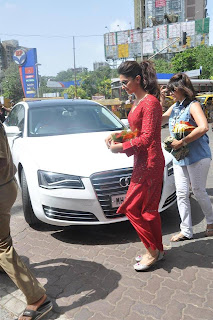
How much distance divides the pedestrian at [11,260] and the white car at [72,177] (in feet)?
3.34

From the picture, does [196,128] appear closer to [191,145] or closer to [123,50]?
[191,145]

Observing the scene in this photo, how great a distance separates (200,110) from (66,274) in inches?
80.7

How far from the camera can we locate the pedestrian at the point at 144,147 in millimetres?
2459

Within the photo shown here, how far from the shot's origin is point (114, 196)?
324cm

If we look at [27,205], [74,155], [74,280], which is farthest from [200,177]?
[27,205]

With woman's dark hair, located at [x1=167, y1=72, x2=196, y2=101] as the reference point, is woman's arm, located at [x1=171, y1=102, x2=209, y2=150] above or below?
below

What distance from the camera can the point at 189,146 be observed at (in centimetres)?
314

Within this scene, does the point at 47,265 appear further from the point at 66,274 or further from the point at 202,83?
the point at 202,83

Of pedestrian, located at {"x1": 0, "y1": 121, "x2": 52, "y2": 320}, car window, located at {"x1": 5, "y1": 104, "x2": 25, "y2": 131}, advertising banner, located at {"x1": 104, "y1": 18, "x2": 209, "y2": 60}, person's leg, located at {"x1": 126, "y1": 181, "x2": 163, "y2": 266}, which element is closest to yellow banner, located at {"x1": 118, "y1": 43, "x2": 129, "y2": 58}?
advertising banner, located at {"x1": 104, "y1": 18, "x2": 209, "y2": 60}

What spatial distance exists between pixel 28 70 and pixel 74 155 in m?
52.6

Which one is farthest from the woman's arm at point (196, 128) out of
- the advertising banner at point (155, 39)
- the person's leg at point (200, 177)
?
the advertising banner at point (155, 39)

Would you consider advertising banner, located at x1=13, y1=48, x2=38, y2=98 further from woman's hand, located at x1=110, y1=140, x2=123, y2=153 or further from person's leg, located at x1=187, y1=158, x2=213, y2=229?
woman's hand, located at x1=110, y1=140, x2=123, y2=153

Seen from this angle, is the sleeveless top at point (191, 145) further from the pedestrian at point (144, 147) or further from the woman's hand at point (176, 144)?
the pedestrian at point (144, 147)

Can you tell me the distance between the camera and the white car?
10.5 ft
